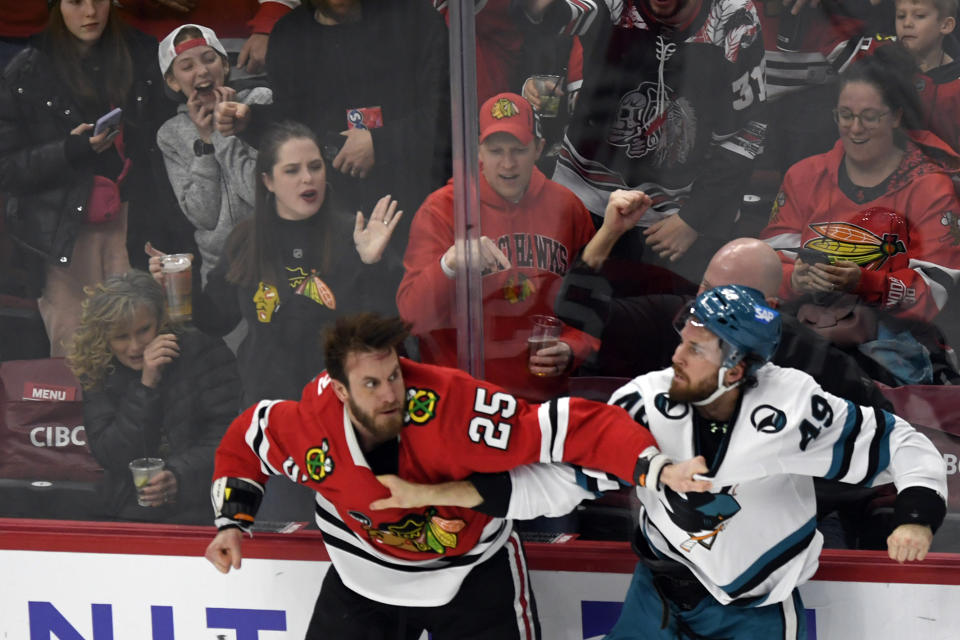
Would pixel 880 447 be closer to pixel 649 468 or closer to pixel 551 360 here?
pixel 649 468

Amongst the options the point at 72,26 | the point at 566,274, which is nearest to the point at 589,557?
the point at 566,274

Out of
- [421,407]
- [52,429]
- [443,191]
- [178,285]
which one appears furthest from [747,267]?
[52,429]

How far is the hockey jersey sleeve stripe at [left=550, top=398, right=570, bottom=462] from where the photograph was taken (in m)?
2.17

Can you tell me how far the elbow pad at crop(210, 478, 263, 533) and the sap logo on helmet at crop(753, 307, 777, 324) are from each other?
3.93 ft

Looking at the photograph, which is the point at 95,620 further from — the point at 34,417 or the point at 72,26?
the point at 72,26

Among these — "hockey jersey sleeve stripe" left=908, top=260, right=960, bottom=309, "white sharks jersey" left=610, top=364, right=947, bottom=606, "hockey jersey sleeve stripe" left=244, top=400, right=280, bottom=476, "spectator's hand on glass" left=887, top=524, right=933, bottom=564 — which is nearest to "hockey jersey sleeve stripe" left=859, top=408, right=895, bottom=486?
"white sharks jersey" left=610, top=364, right=947, bottom=606

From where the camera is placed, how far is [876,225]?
2.37 metres

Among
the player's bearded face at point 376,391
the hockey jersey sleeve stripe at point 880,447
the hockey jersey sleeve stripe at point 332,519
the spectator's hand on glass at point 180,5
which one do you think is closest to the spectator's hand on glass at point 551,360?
the player's bearded face at point 376,391

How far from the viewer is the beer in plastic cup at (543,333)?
100 inches

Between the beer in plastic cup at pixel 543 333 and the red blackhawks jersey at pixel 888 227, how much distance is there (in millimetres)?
546

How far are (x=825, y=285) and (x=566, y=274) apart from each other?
605mm

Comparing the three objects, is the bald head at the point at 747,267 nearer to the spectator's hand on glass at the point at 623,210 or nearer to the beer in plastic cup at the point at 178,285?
the spectator's hand on glass at the point at 623,210

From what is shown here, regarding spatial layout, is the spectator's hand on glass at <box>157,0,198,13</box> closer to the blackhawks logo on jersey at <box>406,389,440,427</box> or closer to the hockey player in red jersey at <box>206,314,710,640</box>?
the hockey player in red jersey at <box>206,314,710,640</box>

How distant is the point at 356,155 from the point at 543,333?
0.65 m
